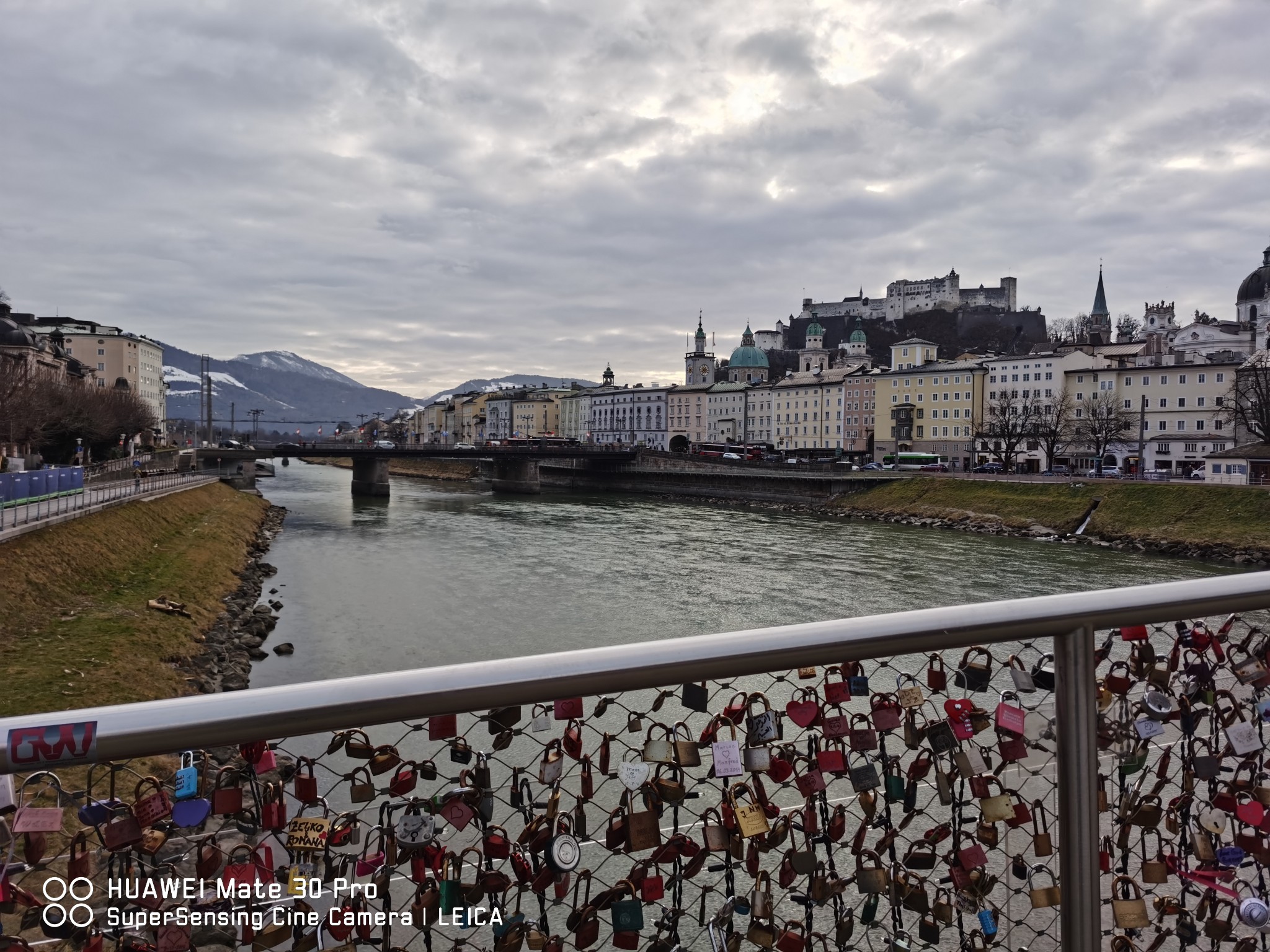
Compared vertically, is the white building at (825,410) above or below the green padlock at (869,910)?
above

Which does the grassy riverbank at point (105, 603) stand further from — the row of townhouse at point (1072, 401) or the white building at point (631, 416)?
the white building at point (631, 416)

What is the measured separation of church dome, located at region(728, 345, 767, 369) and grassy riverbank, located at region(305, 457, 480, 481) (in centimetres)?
3948

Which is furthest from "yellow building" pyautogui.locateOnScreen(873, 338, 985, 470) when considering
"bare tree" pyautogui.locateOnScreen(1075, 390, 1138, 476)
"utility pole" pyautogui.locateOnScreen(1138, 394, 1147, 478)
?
"utility pole" pyautogui.locateOnScreen(1138, 394, 1147, 478)

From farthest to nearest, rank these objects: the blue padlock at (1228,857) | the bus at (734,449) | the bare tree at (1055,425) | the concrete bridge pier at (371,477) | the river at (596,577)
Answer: the bus at (734,449)
the concrete bridge pier at (371,477)
the bare tree at (1055,425)
the river at (596,577)
the blue padlock at (1228,857)

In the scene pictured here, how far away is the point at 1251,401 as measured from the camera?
57.5m

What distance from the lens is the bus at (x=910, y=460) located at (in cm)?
7300

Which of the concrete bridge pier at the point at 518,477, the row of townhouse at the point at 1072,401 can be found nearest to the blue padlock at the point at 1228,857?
the row of townhouse at the point at 1072,401

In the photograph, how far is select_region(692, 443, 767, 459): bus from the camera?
3428 inches

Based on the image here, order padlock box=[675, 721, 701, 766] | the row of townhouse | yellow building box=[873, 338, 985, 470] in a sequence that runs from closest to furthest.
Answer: padlock box=[675, 721, 701, 766] < the row of townhouse < yellow building box=[873, 338, 985, 470]

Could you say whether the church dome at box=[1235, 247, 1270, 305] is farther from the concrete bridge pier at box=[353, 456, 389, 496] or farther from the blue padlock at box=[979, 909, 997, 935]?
the blue padlock at box=[979, 909, 997, 935]

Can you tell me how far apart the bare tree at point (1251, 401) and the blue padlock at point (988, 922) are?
60.9 m

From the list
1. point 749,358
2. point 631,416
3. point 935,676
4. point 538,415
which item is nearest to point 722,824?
point 935,676

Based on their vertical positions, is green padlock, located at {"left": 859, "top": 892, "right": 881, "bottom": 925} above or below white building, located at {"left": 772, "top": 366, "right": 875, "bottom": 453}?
below

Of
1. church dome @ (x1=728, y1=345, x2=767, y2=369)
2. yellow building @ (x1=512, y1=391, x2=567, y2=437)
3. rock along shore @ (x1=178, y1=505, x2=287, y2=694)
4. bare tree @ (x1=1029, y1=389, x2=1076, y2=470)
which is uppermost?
church dome @ (x1=728, y1=345, x2=767, y2=369)
